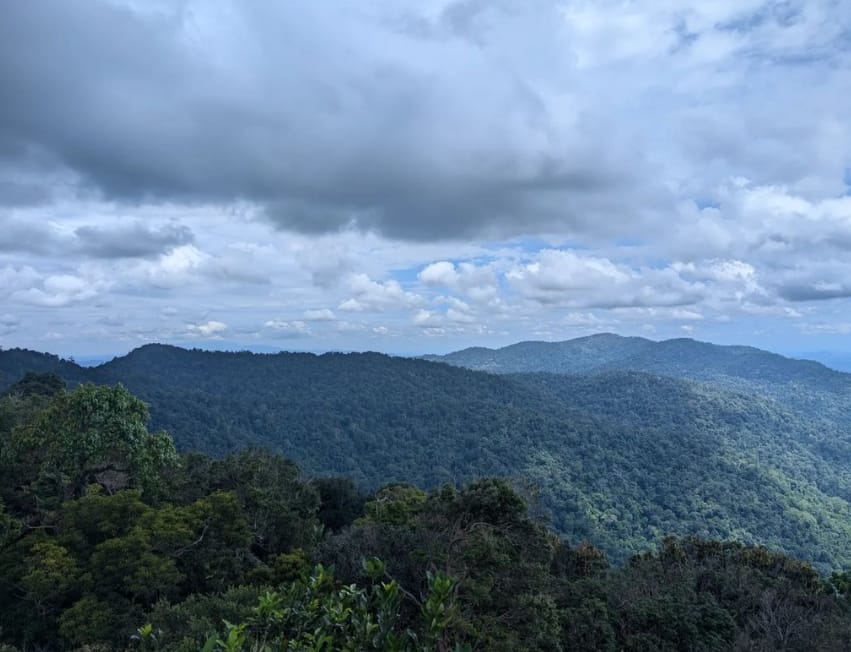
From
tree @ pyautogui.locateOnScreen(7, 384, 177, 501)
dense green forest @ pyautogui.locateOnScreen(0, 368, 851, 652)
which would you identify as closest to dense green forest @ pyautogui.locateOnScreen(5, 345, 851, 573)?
dense green forest @ pyautogui.locateOnScreen(0, 368, 851, 652)

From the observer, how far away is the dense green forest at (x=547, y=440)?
256 feet

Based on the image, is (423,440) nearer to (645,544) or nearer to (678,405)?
(645,544)

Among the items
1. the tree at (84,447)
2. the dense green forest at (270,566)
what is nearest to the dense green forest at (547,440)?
the dense green forest at (270,566)

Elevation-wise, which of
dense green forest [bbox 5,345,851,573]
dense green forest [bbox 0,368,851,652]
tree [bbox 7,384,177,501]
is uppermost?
tree [bbox 7,384,177,501]

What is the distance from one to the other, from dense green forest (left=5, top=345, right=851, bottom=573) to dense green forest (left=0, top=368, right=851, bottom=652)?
102 feet

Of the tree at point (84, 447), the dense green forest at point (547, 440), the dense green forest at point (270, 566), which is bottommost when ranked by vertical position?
the dense green forest at point (547, 440)

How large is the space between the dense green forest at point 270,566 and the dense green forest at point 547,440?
31.1m

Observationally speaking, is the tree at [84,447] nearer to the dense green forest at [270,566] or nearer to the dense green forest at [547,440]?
the dense green forest at [270,566]

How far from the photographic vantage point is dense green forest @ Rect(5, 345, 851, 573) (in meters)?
77.9

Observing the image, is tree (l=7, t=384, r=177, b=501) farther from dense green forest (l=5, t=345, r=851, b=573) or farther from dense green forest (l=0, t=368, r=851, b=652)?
dense green forest (l=5, t=345, r=851, b=573)

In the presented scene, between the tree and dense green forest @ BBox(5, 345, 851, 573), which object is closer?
the tree

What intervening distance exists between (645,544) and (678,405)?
334ft

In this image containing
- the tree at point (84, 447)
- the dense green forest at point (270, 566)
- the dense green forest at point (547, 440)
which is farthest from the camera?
the dense green forest at point (547, 440)

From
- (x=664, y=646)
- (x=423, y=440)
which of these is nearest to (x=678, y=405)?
(x=423, y=440)
